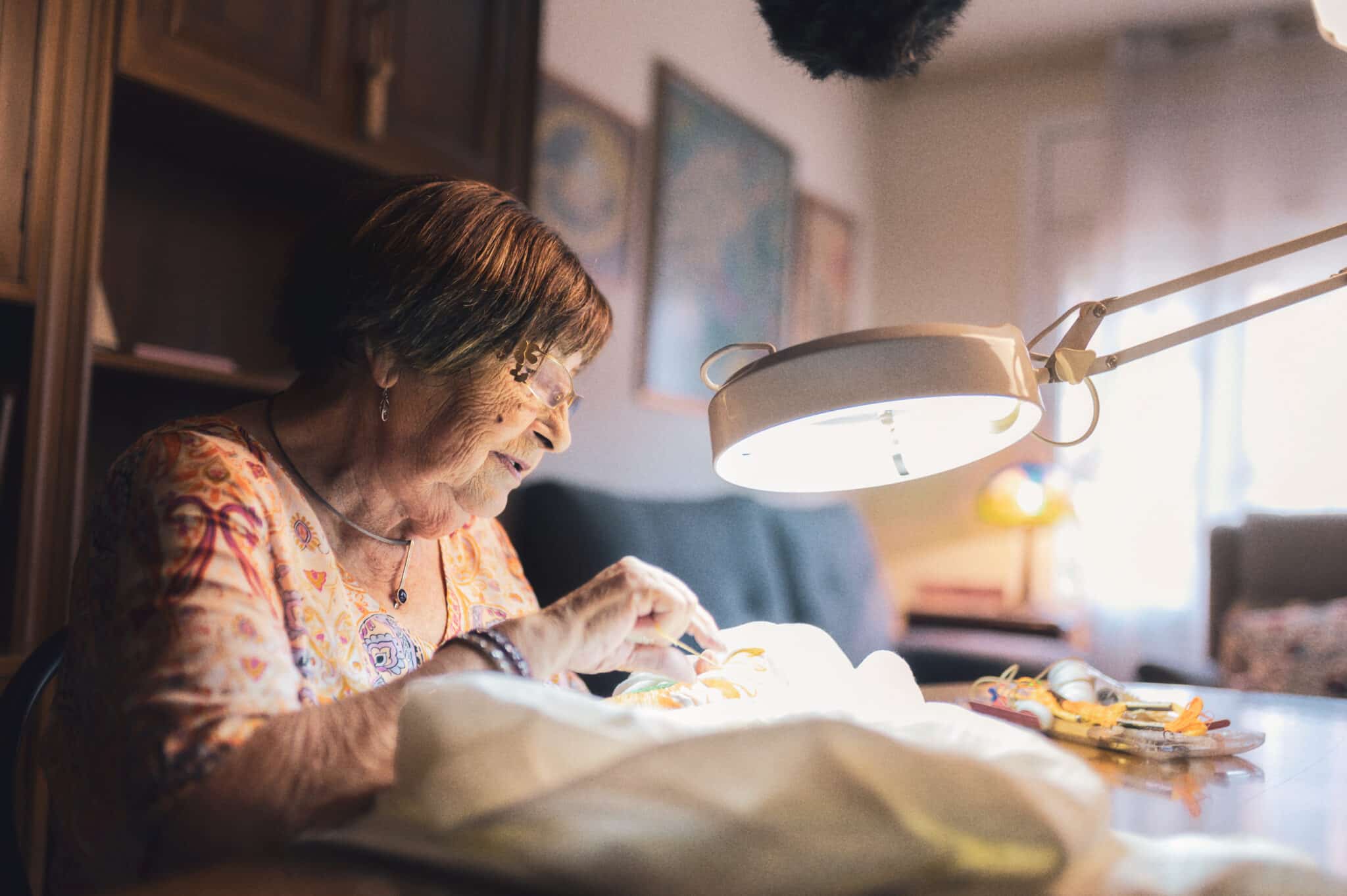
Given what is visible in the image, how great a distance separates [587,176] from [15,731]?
2.31m

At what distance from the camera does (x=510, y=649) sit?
2.66 feet

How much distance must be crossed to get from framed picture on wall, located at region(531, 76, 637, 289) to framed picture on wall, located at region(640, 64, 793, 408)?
163mm

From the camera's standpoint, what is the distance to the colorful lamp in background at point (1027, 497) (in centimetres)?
396

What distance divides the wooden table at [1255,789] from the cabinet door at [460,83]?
158 cm

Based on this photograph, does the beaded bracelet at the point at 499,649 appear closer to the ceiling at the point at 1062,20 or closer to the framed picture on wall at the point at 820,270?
the framed picture on wall at the point at 820,270

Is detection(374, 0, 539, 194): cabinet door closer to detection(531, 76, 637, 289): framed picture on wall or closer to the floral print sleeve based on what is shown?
detection(531, 76, 637, 289): framed picture on wall

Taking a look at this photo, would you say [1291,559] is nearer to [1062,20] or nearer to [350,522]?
[1062,20]

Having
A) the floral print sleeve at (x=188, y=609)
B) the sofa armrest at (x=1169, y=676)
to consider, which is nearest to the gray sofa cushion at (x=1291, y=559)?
the sofa armrest at (x=1169, y=676)

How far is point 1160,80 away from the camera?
4176 mm

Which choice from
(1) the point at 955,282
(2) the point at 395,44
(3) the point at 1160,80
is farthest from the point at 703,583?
(3) the point at 1160,80

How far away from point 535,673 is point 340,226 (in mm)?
581

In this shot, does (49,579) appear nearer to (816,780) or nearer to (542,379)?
(542,379)

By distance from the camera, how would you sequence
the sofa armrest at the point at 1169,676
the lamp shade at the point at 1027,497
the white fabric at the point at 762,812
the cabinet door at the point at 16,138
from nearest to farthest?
the white fabric at the point at 762,812 < the cabinet door at the point at 16,138 < the sofa armrest at the point at 1169,676 < the lamp shade at the point at 1027,497

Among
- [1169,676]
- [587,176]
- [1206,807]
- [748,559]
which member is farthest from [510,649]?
[1169,676]
